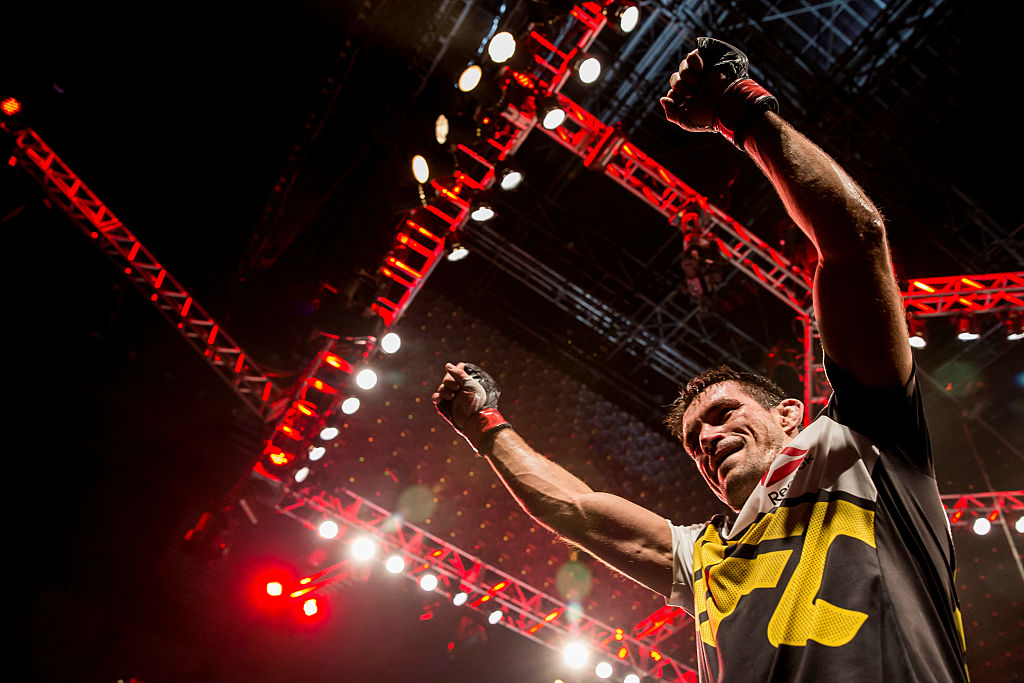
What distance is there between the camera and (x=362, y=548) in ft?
27.1

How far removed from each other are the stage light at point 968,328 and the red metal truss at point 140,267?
28.4ft

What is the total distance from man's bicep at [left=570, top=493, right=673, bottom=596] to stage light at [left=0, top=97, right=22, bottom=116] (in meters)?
8.61

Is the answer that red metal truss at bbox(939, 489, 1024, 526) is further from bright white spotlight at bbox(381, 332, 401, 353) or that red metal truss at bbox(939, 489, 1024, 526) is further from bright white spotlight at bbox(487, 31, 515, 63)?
bright white spotlight at bbox(487, 31, 515, 63)

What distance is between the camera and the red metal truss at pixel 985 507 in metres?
7.39

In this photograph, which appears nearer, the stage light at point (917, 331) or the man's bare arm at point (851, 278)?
the man's bare arm at point (851, 278)

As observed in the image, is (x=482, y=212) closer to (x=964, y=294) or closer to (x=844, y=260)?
(x=964, y=294)

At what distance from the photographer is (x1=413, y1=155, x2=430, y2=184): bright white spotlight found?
20.0 feet

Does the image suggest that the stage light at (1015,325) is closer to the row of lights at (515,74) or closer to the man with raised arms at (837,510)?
the row of lights at (515,74)

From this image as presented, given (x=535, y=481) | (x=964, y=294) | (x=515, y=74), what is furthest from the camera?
(x=964, y=294)

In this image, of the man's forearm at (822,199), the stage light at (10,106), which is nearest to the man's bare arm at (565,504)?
the man's forearm at (822,199)

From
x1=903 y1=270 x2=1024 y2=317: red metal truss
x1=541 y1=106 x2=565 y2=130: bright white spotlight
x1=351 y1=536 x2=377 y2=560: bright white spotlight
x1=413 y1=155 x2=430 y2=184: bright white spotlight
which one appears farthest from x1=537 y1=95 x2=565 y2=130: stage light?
x1=351 y1=536 x2=377 y2=560: bright white spotlight

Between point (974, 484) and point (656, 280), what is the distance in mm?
6477

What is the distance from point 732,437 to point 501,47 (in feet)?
17.0

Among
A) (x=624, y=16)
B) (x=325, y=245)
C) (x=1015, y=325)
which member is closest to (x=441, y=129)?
(x=624, y=16)
